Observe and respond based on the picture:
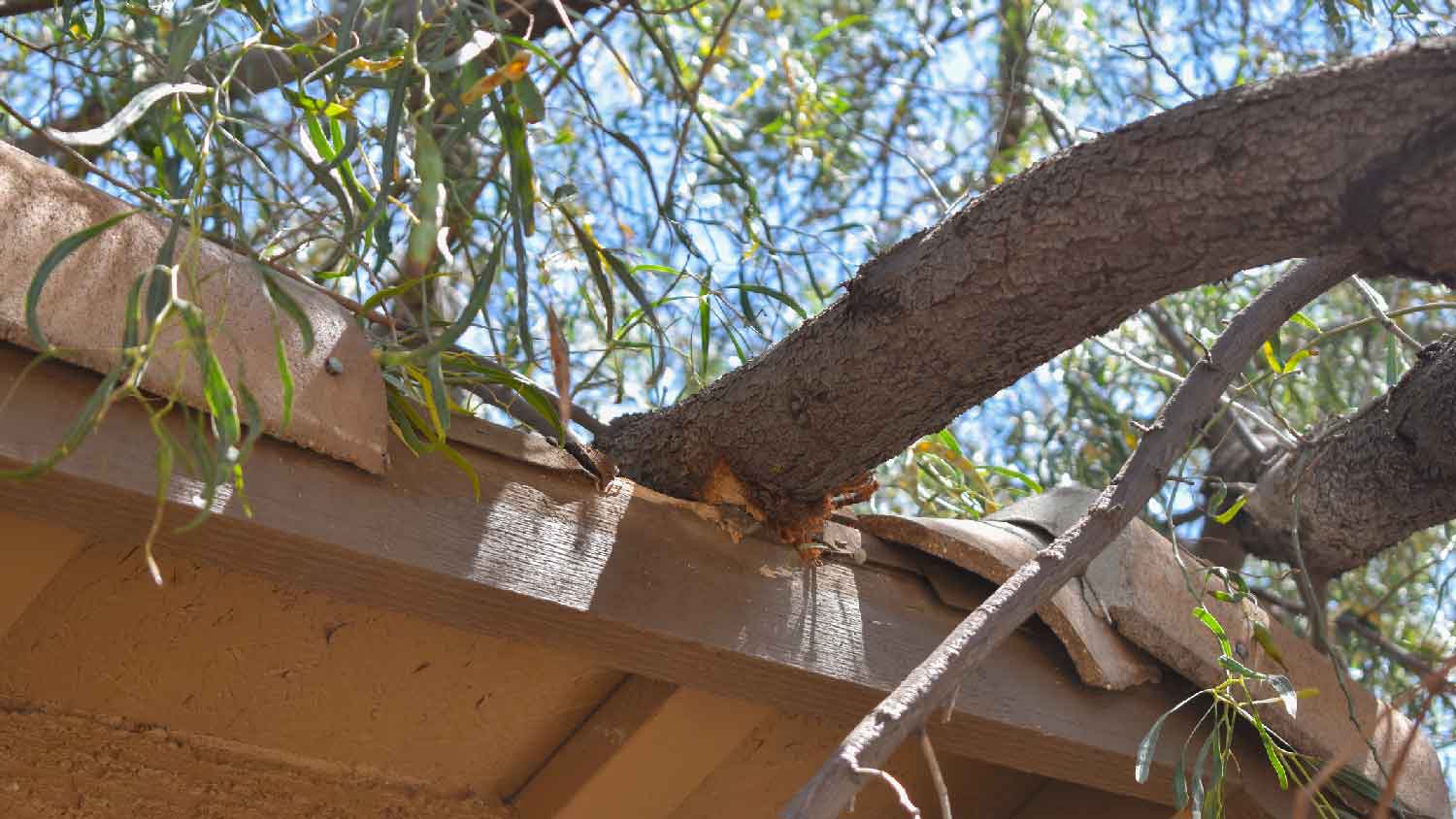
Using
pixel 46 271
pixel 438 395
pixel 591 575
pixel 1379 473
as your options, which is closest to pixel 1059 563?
pixel 591 575

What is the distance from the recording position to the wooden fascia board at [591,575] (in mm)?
989

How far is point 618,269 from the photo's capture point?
117 centimetres

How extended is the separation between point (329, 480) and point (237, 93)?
1.78m

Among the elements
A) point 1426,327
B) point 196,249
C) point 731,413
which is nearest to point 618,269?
point 731,413

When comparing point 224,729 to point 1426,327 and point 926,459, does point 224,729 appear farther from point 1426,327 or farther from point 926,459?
point 1426,327

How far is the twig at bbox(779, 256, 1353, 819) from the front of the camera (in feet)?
3.06

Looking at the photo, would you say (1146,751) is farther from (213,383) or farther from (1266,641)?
(213,383)

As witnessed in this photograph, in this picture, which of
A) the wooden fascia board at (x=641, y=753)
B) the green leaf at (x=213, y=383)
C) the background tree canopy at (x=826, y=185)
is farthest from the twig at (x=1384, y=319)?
the green leaf at (x=213, y=383)

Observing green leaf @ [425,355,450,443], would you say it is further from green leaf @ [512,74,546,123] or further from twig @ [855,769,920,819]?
twig @ [855,769,920,819]

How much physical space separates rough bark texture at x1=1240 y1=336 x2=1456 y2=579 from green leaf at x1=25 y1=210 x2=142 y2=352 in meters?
1.24

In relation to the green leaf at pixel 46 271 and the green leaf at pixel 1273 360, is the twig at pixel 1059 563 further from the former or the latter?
the green leaf at pixel 46 271

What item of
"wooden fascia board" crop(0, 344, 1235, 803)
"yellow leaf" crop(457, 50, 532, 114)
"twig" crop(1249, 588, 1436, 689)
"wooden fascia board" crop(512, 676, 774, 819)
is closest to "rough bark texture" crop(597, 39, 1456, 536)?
"wooden fascia board" crop(0, 344, 1235, 803)

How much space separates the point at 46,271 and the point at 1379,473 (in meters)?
1.37

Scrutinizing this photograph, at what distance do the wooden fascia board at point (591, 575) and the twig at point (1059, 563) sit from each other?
179 millimetres
